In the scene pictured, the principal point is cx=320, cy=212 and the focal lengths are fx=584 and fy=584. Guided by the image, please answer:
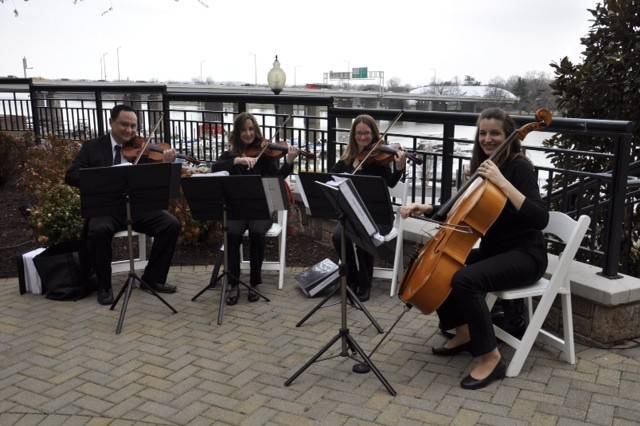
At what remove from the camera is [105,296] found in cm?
484

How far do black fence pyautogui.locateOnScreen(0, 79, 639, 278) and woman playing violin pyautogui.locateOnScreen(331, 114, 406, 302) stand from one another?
0.37 metres

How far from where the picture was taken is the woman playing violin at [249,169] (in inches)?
196

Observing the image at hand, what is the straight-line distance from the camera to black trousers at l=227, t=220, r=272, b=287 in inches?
195

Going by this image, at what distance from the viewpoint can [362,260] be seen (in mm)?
4918

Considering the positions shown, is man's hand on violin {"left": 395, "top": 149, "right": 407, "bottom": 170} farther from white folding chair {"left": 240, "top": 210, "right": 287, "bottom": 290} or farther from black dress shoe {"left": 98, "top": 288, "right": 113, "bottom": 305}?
black dress shoe {"left": 98, "top": 288, "right": 113, "bottom": 305}

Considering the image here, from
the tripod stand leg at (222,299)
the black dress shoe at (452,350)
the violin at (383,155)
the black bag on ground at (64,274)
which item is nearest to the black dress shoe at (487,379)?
the black dress shoe at (452,350)

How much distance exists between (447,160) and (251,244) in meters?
1.89

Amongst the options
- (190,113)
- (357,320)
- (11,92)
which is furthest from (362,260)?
(11,92)

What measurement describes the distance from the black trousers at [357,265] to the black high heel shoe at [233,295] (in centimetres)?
90

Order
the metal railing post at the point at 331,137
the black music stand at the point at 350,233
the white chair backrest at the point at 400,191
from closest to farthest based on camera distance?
the black music stand at the point at 350,233, the white chair backrest at the point at 400,191, the metal railing post at the point at 331,137

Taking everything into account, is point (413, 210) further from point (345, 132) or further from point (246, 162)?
point (345, 132)

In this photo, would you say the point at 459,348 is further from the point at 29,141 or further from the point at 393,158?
the point at 29,141

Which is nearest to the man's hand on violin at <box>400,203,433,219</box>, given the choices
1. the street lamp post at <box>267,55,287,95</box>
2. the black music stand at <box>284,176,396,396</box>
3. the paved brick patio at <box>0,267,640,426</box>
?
the black music stand at <box>284,176,396,396</box>

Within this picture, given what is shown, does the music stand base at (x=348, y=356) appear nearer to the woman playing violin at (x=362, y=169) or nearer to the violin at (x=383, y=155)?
the woman playing violin at (x=362, y=169)
